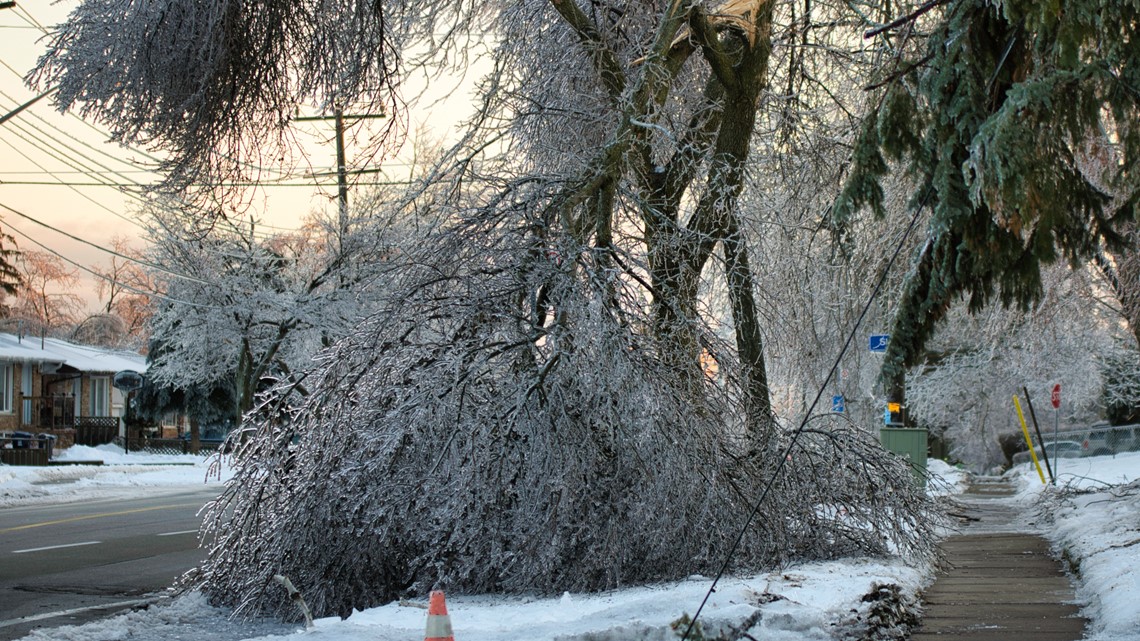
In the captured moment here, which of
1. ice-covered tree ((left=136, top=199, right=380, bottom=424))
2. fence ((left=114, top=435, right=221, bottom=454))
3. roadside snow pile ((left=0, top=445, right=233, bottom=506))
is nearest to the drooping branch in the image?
roadside snow pile ((left=0, top=445, right=233, bottom=506))

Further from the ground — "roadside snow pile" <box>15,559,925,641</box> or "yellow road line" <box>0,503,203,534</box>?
"yellow road line" <box>0,503,203,534</box>

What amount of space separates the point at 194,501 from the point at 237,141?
13.7m

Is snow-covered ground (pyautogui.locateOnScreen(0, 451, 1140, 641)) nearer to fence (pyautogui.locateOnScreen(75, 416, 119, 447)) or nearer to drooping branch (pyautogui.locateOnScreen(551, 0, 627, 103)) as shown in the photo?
drooping branch (pyautogui.locateOnScreen(551, 0, 627, 103))

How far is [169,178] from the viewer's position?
1009cm

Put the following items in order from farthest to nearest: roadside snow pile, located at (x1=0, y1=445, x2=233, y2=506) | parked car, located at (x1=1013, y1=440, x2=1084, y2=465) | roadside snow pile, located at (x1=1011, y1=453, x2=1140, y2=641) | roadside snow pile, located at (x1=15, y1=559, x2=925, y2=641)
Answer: parked car, located at (x1=1013, y1=440, x2=1084, y2=465) < roadside snow pile, located at (x1=0, y1=445, x2=233, y2=506) < roadside snow pile, located at (x1=1011, y1=453, x2=1140, y2=641) < roadside snow pile, located at (x1=15, y1=559, x2=925, y2=641)

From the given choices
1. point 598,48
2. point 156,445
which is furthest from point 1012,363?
point 156,445

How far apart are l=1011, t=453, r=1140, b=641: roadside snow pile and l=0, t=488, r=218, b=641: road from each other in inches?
279

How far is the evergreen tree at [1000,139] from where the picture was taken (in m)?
5.82

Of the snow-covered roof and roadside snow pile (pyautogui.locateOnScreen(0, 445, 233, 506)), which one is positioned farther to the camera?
the snow-covered roof

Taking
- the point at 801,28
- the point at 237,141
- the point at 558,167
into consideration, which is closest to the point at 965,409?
the point at 801,28

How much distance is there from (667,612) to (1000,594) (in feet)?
10.7

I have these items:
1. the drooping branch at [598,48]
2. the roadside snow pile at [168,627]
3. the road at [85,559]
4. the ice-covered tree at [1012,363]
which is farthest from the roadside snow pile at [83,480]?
the ice-covered tree at [1012,363]

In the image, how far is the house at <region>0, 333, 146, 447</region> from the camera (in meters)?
42.8

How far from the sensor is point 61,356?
44281 mm
